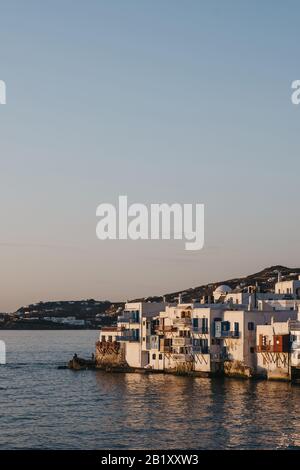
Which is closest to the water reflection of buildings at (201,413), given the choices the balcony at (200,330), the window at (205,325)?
the balcony at (200,330)

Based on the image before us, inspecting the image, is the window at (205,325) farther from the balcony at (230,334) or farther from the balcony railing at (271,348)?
the balcony railing at (271,348)

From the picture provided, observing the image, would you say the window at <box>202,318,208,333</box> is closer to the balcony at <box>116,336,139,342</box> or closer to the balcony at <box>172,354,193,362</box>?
the balcony at <box>172,354,193,362</box>

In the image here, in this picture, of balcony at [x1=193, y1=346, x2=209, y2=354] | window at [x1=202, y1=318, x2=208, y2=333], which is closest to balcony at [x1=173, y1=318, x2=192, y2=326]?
window at [x1=202, y1=318, x2=208, y2=333]

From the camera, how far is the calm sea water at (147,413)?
61.4 m

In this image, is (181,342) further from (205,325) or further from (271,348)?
(271,348)

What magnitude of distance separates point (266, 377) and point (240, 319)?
8013mm

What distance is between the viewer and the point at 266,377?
334ft

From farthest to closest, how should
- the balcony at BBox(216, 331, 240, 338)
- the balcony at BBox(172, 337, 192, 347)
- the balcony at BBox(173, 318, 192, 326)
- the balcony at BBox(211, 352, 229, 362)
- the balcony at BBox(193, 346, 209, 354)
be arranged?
1. the balcony at BBox(173, 318, 192, 326)
2. the balcony at BBox(172, 337, 192, 347)
3. the balcony at BBox(193, 346, 209, 354)
4. the balcony at BBox(211, 352, 229, 362)
5. the balcony at BBox(216, 331, 240, 338)

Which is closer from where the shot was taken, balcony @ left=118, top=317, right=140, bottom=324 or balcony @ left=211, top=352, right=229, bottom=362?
balcony @ left=211, top=352, right=229, bottom=362

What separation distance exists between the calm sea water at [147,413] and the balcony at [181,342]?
4.76 metres

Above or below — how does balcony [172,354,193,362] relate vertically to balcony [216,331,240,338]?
below

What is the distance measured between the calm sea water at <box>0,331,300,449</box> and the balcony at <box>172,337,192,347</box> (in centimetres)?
476

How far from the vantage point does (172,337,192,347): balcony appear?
11156cm
